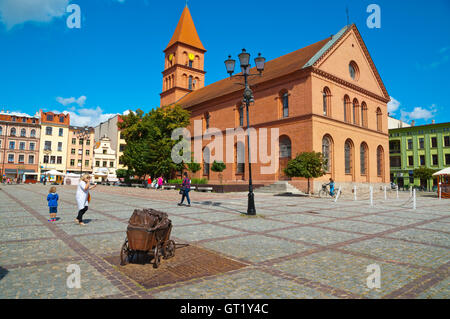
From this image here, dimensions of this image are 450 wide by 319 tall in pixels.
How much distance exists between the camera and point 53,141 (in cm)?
6397

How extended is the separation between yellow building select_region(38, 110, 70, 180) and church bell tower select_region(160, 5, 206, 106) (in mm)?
27135


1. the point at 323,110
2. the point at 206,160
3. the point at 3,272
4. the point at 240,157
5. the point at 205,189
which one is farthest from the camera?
the point at 206,160

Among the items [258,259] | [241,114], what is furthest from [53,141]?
[258,259]

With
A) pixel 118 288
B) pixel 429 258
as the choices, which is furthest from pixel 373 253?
pixel 118 288

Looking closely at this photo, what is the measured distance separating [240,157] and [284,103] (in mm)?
8114

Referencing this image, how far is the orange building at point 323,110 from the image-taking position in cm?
2727

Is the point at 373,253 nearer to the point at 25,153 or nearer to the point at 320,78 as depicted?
the point at 320,78

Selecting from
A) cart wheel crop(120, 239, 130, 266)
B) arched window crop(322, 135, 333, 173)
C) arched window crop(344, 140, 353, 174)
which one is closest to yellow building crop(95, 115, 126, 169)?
arched window crop(322, 135, 333, 173)

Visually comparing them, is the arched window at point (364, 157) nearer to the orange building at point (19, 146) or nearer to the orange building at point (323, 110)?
the orange building at point (323, 110)

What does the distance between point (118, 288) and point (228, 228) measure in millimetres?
4680

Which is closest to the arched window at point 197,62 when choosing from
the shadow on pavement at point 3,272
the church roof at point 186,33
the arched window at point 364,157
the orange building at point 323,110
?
the church roof at point 186,33

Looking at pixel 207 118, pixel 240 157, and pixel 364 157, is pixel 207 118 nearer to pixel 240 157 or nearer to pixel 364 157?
pixel 240 157

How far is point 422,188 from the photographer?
47.6 meters

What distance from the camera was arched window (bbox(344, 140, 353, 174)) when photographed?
30.5m
